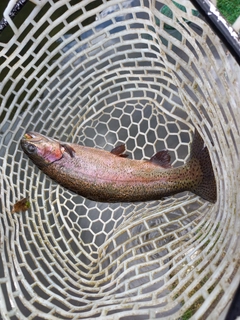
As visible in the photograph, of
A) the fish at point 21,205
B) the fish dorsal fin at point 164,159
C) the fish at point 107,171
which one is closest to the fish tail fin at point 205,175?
the fish at point 107,171

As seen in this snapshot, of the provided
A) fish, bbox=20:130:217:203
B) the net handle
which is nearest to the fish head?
fish, bbox=20:130:217:203

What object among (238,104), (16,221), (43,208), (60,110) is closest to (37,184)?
(43,208)

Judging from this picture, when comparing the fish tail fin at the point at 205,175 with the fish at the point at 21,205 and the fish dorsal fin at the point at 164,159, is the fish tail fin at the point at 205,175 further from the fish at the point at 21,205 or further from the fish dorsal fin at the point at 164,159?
the fish at the point at 21,205

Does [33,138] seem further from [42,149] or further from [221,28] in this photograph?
[221,28]

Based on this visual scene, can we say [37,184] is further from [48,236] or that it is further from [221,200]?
[221,200]

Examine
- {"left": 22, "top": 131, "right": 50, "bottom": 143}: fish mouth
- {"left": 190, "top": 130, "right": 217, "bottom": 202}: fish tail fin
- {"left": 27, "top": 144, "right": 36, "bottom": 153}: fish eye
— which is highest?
{"left": 22, "top": 131, "right": 50, "bottom": 143}: fish mouth

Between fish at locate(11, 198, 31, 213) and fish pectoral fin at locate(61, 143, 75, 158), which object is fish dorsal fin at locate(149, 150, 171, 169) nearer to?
fish pectoral fin at locate(61, 143, 75, 158)
